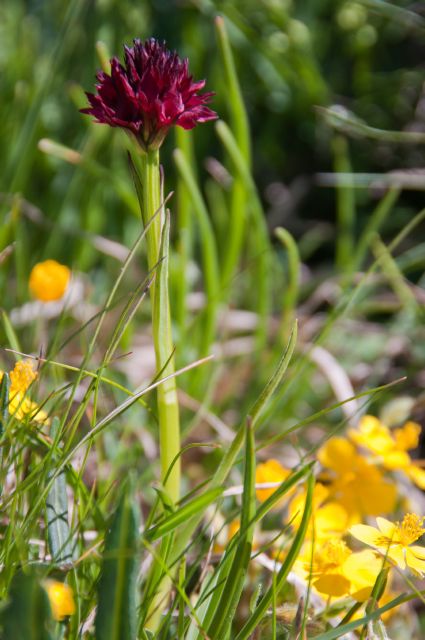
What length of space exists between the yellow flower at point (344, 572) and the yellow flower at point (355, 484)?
19 centimetres

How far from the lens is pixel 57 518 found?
26.8 inches

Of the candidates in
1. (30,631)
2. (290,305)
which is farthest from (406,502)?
(30,631)

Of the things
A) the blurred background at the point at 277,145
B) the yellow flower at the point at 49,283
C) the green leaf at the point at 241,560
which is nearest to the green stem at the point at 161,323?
the green leaf at the point at 241,560

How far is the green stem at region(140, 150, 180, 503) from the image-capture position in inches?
25.2

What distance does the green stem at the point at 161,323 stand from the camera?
639mm

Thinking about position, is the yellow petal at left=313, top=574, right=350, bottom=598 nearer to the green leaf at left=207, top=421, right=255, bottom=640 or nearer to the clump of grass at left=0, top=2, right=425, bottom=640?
the clump of grass at left=0, top=2, right=425, bottom=640

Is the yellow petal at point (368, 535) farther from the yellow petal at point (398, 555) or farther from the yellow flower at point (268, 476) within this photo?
the yellow flower at point (268, 476)

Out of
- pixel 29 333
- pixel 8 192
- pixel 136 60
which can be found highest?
pixel 136 60

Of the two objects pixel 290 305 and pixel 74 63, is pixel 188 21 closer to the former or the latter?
pixel 74 63

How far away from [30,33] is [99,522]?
155cm

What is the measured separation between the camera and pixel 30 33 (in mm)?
1952

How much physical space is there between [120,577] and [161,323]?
23cm

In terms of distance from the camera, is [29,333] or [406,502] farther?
[29,333]

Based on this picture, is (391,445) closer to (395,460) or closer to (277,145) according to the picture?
(395,460)
